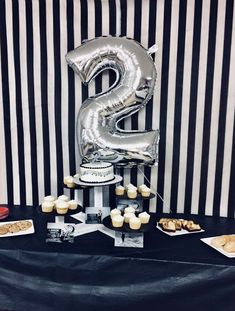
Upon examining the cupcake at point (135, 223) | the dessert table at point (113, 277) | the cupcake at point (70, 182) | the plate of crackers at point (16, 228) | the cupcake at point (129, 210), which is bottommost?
the dessert table at point (113, 277)

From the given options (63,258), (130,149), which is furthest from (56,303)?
(130,149)

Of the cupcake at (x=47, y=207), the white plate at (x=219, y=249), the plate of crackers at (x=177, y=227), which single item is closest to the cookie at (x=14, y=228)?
the cupcake at (x=47, y=207)

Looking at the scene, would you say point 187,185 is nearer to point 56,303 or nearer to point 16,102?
point 56,303

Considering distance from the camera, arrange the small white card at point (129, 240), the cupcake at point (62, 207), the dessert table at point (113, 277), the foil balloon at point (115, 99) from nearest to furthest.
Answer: the dessert table at point (113, 277) → the small white card at point (129, 240) → the cupcake at point (62, 207) → the foil balloon at point (115, 99)

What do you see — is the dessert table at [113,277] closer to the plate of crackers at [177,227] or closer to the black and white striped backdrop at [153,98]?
the plate of crackers at [177,227]

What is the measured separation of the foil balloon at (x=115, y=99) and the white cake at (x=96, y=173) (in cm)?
11

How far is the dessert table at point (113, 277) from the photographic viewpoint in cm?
130

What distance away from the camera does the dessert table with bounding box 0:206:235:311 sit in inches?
51.1

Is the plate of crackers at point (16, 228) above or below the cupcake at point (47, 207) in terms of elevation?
below

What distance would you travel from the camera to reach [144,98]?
1.67 meters

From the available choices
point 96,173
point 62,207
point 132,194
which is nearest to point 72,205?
point 62,207

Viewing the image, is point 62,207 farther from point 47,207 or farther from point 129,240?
point 129,240

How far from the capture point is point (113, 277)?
4.42 feet

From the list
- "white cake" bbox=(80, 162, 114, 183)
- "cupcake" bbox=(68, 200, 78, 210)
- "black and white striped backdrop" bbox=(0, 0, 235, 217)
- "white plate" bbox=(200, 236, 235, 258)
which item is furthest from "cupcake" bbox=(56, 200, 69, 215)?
"white plate" bbox=(200, 236, 235, 258)
